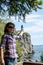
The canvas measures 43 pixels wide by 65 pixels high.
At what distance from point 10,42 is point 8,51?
0.54 feet

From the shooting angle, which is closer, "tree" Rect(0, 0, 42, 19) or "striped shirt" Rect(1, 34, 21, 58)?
"striped shirt" Rect(1, 34, 21, 58)

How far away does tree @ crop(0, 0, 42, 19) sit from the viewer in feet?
37.5

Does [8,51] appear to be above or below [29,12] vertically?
Answer: above

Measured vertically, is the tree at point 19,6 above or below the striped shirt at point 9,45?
below

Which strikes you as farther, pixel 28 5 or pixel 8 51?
pixel 28 5

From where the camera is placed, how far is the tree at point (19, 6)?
1144cm

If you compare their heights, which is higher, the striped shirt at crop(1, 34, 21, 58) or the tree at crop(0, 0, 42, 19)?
the striped shirt at crop(1, 34, 21, 58)

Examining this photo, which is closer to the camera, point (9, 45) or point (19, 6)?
point (9, 45)

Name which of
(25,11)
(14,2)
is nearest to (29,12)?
(25,11)

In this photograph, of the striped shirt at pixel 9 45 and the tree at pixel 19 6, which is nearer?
the striped shirt at pixel 9 45

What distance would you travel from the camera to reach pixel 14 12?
468 inches

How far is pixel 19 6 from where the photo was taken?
11742 millimetres

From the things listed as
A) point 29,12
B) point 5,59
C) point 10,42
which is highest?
point 10,42

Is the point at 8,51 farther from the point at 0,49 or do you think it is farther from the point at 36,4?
the point at 36,4
